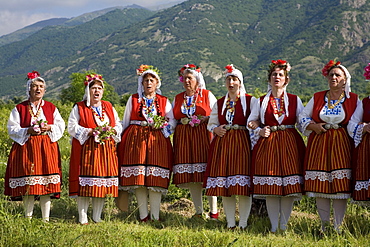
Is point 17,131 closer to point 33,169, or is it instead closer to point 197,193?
point 33,169

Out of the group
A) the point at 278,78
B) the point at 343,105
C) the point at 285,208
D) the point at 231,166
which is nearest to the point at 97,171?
the point at 231,166

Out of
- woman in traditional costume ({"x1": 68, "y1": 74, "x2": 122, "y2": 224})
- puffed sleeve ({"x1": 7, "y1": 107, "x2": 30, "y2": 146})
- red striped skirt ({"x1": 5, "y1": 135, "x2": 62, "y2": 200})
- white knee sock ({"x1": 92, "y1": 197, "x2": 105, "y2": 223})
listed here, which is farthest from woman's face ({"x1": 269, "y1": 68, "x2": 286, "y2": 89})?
puffed sleeve ({"x1": 7, "y1": 107, "x2": 30, "y2": 146})

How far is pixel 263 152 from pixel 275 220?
84 cm

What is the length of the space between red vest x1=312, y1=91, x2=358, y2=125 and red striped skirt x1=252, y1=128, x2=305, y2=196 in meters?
0.36

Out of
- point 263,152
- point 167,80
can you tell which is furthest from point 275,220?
point 167,80

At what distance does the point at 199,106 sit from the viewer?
6270 mm

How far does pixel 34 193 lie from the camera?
5688mm

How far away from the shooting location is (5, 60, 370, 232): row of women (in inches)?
206

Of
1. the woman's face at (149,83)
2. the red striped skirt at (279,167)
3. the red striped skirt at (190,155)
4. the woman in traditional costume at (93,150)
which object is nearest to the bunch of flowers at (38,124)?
the woman in traditional costume at (93,150)

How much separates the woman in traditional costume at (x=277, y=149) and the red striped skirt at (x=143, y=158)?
122cm

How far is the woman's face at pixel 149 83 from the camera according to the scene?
20.3 ft

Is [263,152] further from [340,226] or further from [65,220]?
[65,220]

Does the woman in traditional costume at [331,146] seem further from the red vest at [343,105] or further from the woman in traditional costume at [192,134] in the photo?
the woman in traditional costume at [192,134]

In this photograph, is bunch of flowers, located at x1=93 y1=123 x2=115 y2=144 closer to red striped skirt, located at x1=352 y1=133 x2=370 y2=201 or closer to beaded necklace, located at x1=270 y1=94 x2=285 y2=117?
beaded necklace, located at x1=270 y1=94 x2=285 y2=117
